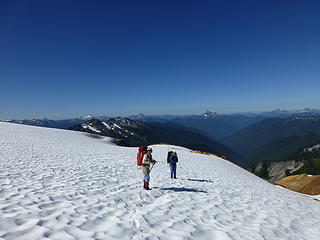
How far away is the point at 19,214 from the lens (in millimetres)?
5336

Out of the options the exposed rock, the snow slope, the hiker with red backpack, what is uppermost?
the hiker with red backpack

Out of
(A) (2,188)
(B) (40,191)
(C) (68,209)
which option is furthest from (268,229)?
(A) (2,188)

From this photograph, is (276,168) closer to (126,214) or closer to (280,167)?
(280,167)

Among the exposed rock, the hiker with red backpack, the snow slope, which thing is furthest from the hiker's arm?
the exposed rock

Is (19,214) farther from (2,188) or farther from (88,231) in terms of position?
(2,188)

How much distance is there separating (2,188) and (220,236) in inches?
375

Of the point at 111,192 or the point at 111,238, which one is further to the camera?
the point at 111,192

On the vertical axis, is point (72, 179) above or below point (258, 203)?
above

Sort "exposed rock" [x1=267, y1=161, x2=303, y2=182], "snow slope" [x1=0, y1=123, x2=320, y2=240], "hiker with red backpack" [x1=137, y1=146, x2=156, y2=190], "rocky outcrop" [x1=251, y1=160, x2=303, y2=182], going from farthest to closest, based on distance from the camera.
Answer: "exposed rock" [x1=267, y1=161, x2=303, y2=182] → "rocky outcrop" [x1=251, y1=160, x2=303, y2=182] → "hiker with red backpack" [x1=137, y1=146, x2=156, y2=190] → "snow slope" [x1=0, y1=123, x2=320, y2=240]

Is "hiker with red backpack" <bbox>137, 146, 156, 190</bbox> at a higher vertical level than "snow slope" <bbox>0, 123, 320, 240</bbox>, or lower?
higher

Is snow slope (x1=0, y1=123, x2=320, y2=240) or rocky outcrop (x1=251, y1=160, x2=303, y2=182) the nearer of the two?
snow slope (x1=0, y1=123, x2=320, y2=240)

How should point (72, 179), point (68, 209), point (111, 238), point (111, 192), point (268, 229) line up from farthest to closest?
point (72, 179), point (111, 192), point (268, 229), point (68, 209), point (111, 238)

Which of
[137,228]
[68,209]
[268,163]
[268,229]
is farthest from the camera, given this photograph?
[268,163]

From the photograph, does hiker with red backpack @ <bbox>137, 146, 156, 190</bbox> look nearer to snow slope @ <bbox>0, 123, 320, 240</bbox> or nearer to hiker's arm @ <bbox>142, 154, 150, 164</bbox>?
hiker's arm @ <bbox>142, 154, 150, 164</bbox>
